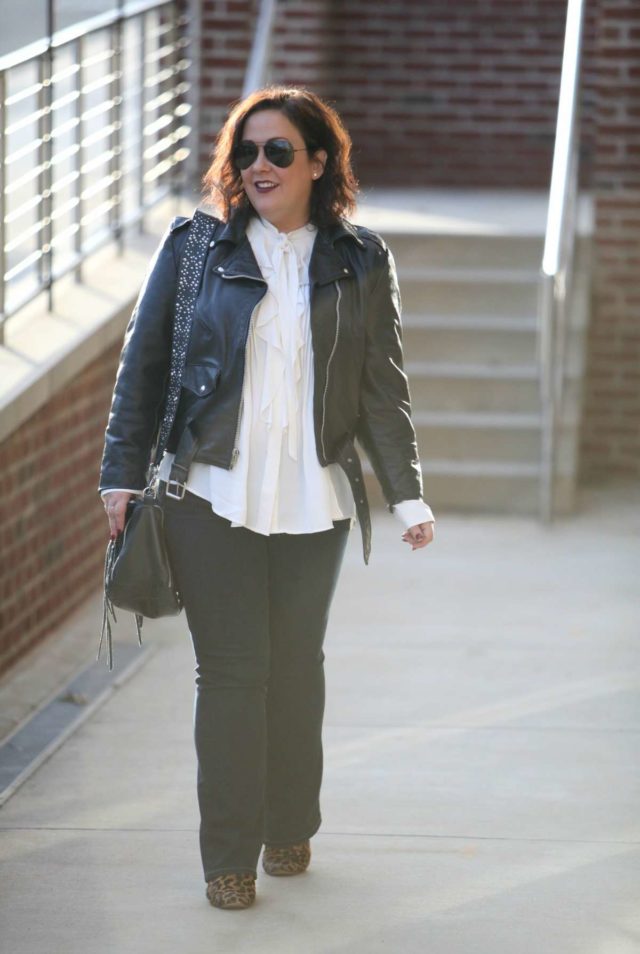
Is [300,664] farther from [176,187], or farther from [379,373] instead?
[176,187]

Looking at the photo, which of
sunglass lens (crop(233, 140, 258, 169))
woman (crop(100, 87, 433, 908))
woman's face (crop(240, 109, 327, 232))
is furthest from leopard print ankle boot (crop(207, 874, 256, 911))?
sunglass lens (crop(233, 140, 258, 169))

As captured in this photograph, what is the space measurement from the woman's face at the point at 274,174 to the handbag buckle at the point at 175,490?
0.61 m

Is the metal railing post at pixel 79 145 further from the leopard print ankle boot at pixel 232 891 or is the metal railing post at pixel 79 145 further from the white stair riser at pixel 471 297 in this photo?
the leopard print ankle boot at pixel 232 891

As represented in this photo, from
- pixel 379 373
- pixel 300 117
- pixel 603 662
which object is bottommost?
pixel 603 662

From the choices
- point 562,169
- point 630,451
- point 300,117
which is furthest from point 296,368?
point 630,451

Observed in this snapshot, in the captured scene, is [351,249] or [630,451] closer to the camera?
[351,249]

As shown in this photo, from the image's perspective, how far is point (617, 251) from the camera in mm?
8734

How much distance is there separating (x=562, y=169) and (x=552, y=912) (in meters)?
4.81

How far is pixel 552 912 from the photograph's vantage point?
3588 millimetres

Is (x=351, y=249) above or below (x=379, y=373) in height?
above

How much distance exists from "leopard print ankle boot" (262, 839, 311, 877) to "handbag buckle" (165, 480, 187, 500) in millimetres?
884

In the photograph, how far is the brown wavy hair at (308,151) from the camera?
349cm

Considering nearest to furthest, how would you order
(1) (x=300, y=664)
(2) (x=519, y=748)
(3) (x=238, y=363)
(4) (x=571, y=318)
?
(3) (x=238, y=363)
(1) (x=300, y=664)
(2) (x=519, y=748)
(4) (x=571, y=318)

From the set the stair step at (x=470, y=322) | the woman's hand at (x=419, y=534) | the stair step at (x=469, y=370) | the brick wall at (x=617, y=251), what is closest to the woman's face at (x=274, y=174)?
the woman's hand at (x=419, y=534)
